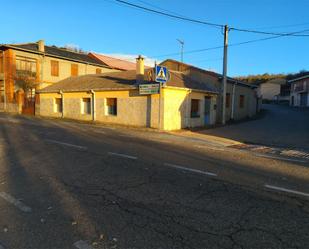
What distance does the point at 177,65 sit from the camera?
28.3 m

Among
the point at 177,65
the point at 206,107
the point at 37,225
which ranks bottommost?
the point at 37,225

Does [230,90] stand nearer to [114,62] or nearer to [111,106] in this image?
[111,106]

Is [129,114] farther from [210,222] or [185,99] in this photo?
[210,222]

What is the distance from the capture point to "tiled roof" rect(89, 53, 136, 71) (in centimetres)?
4497

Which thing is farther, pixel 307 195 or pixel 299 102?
pixel 299 102

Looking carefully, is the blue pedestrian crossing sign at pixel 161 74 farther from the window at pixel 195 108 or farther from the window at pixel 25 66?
the window at pixel 25 66

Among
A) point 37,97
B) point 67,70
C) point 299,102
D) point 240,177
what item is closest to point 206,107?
point 240,177

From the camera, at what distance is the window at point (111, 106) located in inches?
818

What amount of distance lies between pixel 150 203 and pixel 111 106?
55.9 ft

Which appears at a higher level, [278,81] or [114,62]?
[114,62]

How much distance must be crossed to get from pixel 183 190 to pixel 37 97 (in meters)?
27.4

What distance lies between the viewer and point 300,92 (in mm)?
54906

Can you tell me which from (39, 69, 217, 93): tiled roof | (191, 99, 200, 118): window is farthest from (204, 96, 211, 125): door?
(191, 99, 200, 118): window

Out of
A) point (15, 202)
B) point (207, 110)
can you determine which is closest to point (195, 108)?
point (207, 110)
